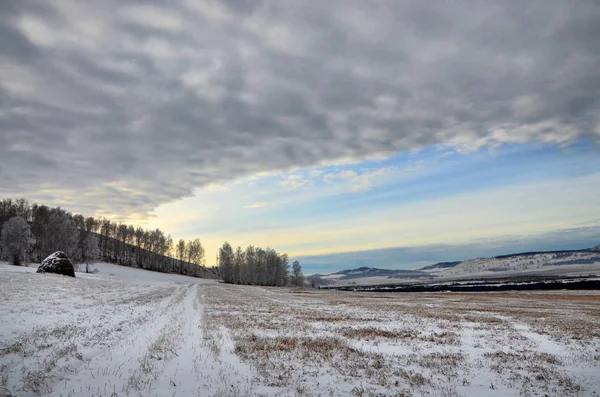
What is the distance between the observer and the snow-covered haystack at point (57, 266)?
55.2m

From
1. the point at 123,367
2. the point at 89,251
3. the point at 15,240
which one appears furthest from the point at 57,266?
the point at 123,367

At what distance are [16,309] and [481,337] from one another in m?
26.8

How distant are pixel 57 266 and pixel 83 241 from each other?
51497 mm

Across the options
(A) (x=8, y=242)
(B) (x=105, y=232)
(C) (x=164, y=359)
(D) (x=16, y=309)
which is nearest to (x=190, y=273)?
(B) (x=105, y=232)

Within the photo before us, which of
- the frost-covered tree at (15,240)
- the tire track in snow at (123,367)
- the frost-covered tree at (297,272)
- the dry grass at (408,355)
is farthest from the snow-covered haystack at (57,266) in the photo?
the frost-covered tree at (297,272)

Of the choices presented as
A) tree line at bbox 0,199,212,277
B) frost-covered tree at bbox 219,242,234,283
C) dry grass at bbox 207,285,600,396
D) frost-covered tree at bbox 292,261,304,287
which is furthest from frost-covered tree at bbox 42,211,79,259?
frost-covered tree at bbox 292,261,304,287

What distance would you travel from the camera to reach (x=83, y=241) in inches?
3981

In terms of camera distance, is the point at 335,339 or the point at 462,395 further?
the point at 335,339

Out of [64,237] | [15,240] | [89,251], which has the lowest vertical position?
[89,251]

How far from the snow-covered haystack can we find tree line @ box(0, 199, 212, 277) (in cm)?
3112

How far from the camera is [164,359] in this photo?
1193 centimetres

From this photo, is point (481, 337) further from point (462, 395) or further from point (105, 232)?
point (105, 232)

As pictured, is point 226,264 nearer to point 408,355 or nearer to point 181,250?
point 181,250

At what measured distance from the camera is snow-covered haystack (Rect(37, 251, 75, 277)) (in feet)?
181
